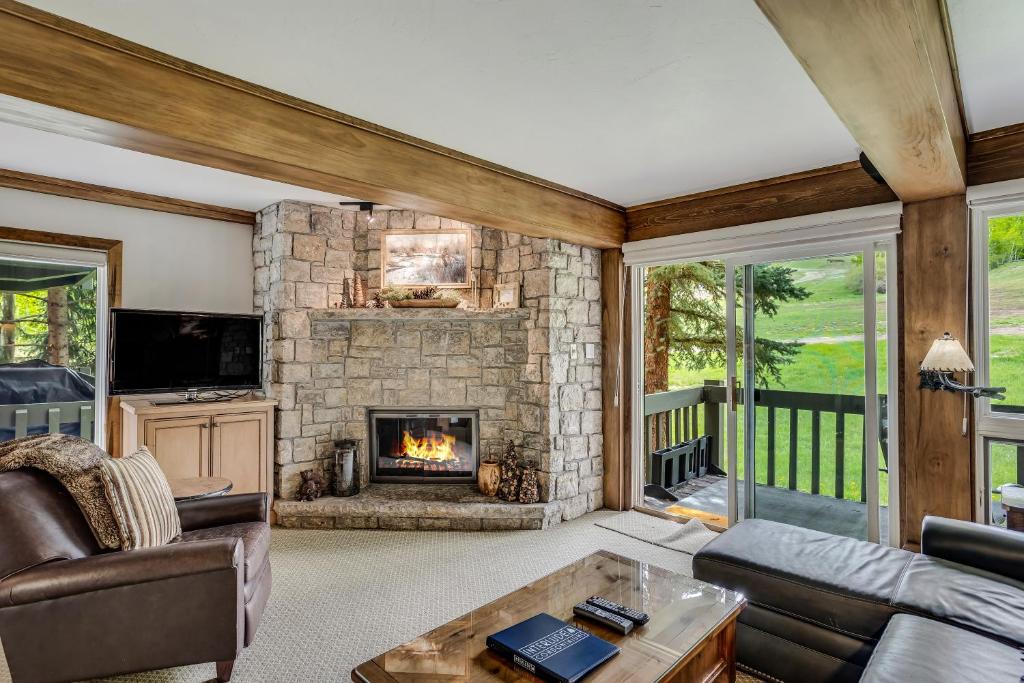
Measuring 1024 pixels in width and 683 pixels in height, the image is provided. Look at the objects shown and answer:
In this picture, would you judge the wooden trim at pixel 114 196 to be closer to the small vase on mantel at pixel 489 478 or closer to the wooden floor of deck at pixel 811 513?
the small vase on mantel at pixel 489 478

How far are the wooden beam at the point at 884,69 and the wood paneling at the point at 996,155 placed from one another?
58 centimetres

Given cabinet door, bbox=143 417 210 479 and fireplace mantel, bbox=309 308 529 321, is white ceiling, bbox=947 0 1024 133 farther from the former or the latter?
cabinet door, bbox=143 417 210 479

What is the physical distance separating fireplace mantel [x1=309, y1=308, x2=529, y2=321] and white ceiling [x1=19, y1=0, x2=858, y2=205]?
138cm

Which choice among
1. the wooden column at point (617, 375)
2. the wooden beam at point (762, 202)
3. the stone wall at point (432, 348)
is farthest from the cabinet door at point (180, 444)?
the wooden beam at point (762, 202)

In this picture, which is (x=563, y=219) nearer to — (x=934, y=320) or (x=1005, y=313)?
(x=934, y=320)

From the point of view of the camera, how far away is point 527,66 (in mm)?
2062

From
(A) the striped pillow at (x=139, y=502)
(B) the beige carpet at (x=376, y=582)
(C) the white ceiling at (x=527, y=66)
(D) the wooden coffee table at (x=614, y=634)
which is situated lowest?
(B) the beige carpet at (x=376, y=582)

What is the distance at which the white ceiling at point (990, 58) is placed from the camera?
5.62 feet

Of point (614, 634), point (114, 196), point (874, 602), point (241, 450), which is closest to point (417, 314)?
point (241, 450)

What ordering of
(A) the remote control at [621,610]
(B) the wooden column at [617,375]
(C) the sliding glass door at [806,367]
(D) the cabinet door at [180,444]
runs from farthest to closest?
(B) the wooden column at [617,375]
(D) the cabinet door at [180,444]
(C) the sliding glass door at [806,367]
(A) the remote control at [621,610]

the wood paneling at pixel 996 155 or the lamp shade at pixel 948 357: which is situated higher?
the wood paneling at pixel 996 155

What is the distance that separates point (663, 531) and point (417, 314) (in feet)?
8.03

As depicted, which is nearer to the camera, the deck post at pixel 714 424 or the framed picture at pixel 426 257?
the framed picture at pixel 426 257

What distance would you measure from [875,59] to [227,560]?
8.61 ft
